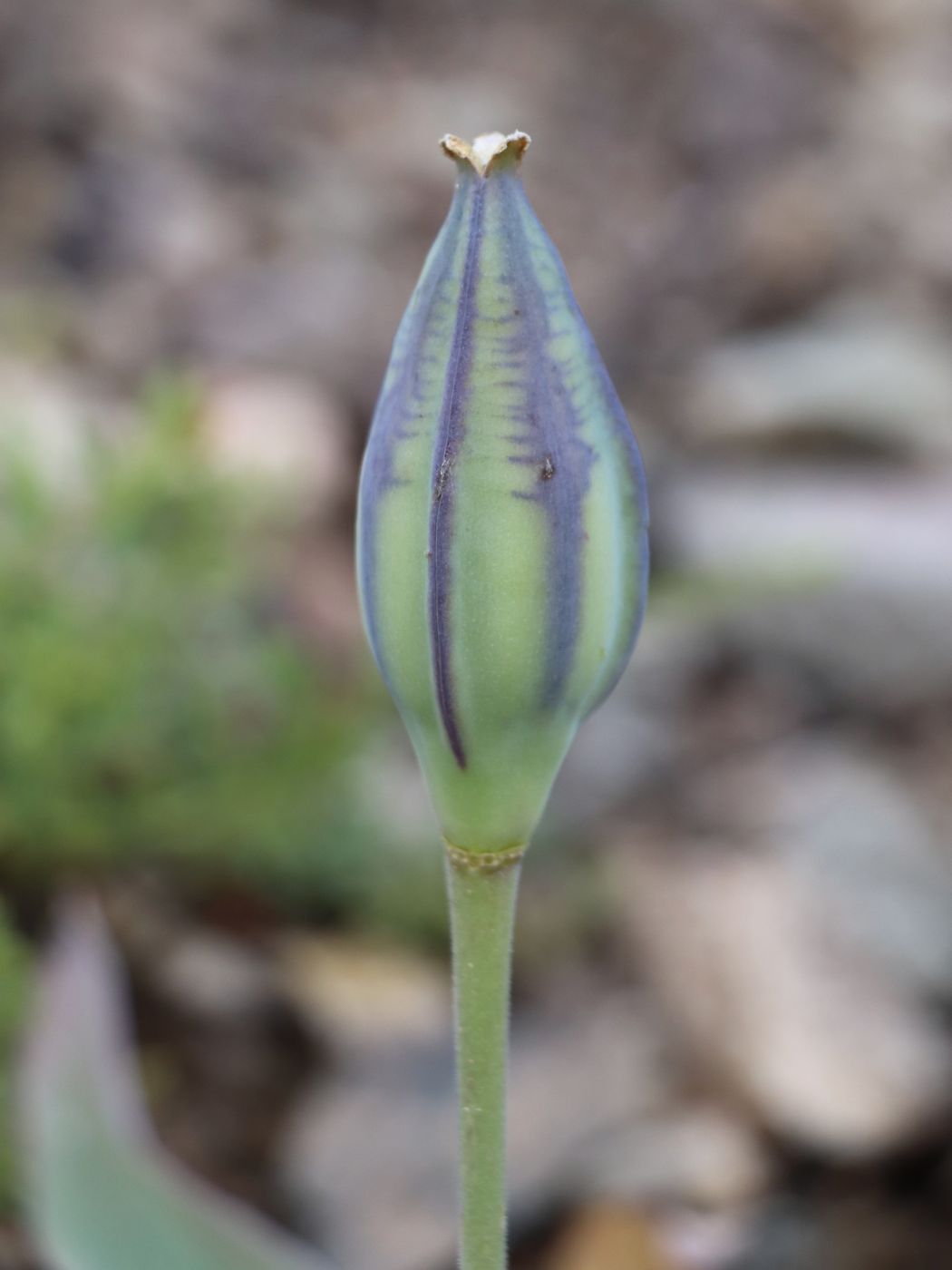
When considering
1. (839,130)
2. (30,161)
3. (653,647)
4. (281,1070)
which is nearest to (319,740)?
(281,1070)

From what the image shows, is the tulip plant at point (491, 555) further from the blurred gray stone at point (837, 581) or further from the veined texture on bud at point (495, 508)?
the blurred gray stone at point (837, 581)

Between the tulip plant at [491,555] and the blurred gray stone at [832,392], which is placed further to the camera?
the blurred gray stone at [832,392]

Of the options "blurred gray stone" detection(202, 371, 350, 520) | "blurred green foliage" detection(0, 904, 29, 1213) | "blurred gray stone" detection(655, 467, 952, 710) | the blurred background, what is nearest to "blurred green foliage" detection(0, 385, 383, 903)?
the blurred background

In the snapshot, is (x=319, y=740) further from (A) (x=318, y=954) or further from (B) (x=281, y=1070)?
(B) (x=281, y=1070)

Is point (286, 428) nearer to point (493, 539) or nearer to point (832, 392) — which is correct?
point (832, 392)

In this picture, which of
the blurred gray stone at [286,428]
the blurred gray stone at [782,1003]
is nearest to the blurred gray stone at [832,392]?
the blurred gray stone at [286,428]

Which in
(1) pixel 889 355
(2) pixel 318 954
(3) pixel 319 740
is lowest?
(2) pixel 318 954
